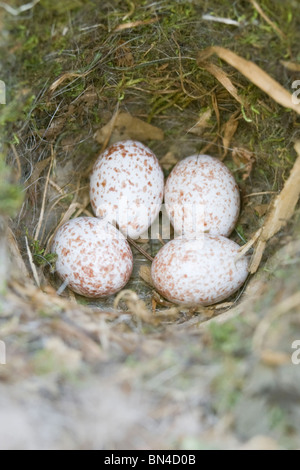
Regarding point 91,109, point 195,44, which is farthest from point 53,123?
point 195,44

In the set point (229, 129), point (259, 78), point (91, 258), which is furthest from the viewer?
point (229, 129)

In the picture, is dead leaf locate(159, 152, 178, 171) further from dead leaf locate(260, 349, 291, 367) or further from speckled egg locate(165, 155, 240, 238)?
dead leaf locate(260, 349, 291, 367)

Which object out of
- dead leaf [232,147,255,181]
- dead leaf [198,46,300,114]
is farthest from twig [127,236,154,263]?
dead leaf [198,46,300,114]

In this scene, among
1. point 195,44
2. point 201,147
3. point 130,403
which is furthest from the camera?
point 201,147

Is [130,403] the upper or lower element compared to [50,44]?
lower

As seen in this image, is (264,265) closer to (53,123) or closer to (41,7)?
(53,123)

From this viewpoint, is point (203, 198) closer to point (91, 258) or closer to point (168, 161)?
point (168, 161)

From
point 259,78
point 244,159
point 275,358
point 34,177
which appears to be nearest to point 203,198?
point 244,159
